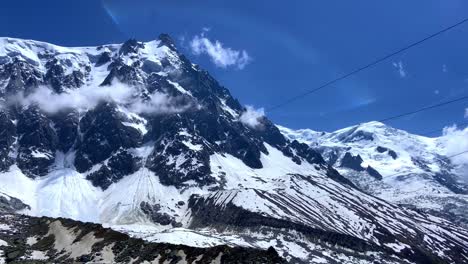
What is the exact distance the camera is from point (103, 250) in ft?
446

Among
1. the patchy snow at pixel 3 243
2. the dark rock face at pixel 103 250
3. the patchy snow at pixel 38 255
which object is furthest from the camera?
the patchy snow at pixel 3 243

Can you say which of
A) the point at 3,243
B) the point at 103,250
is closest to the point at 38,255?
the point at 103,250

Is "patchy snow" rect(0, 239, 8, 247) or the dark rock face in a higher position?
the dark rock face

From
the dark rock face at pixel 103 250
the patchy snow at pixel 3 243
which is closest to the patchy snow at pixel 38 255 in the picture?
the dark rock face at pixel 103 250

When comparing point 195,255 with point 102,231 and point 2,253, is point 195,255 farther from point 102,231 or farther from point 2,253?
point 2,253

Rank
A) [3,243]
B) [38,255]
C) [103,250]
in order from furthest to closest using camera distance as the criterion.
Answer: [3,243] → [38,255] → [103,250]

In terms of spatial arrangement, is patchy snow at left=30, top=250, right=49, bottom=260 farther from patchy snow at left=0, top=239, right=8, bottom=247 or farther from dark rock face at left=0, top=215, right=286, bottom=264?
patchy snow at left=0, top=239, right=8, bottom=247

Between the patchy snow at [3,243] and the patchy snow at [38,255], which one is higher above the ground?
the patchy snow at [38,255]

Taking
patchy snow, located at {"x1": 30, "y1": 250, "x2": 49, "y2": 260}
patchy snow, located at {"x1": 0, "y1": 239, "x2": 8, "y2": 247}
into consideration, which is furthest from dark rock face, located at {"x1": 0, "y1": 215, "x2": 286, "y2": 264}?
patchy snow, located at {"x1": 0, "y1": 239, "x2": 8, "y2": 247}

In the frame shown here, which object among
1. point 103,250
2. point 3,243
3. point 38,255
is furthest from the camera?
point 3,243

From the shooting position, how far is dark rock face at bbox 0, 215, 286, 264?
357 ft

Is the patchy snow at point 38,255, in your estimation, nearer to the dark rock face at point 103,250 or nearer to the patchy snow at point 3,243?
the dark rock face at point 103,250

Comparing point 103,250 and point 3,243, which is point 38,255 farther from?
point 3,243

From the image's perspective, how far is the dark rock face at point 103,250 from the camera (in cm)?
10875
